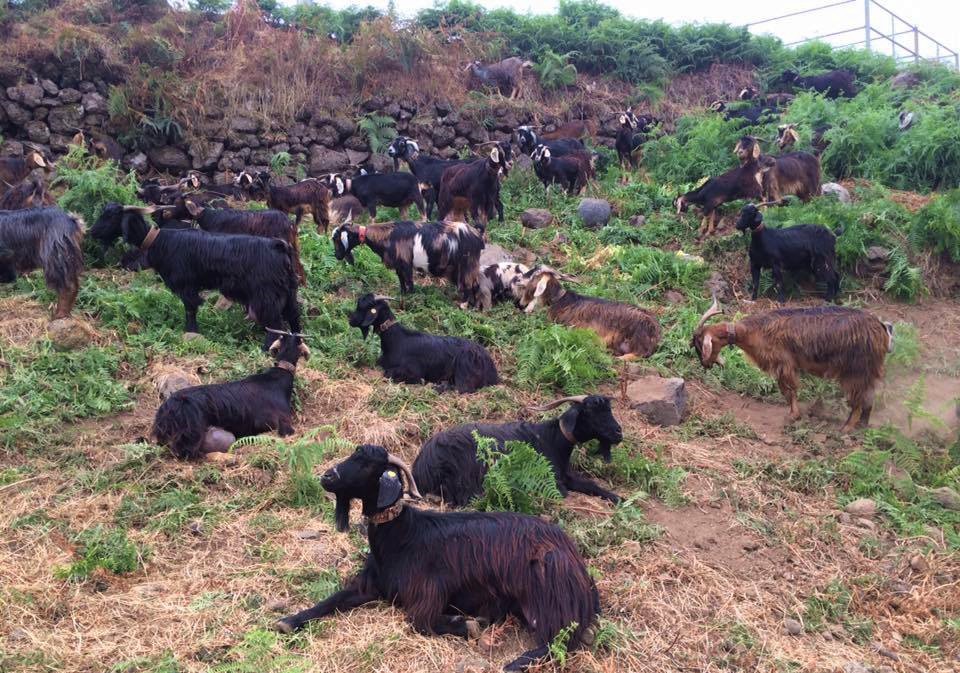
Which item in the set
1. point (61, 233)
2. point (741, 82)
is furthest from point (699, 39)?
point (61, 233)

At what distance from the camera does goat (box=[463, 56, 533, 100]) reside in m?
20.4

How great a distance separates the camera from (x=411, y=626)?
4.44 metres

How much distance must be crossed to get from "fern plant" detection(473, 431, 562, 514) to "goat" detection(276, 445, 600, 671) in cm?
89

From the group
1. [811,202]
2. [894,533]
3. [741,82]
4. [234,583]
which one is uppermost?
[741,82]

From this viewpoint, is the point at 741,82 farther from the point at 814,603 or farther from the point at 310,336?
the point at 814,603

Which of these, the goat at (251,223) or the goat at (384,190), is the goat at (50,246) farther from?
the goat at (384,190)

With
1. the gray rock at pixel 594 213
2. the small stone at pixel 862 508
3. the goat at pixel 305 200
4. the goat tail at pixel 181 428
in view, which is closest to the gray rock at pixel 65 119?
the goat at pixel 305 200

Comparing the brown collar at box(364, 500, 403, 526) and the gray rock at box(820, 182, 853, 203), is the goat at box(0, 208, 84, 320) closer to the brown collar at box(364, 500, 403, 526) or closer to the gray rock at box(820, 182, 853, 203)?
the brown collar at box(364, 500, 403, 526)

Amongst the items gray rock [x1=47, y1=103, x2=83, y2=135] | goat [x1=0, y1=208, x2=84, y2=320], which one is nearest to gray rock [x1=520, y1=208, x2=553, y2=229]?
goat [x1=0, y1=208, x2=84, y2=320]

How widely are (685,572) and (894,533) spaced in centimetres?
179

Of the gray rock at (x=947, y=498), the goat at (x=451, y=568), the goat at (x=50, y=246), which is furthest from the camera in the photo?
the goat at (x=50, y=246)

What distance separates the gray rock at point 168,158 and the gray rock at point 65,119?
53.0 inches

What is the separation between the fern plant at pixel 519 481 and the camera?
18.3 feet

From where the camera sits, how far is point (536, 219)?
1473 centimetres
